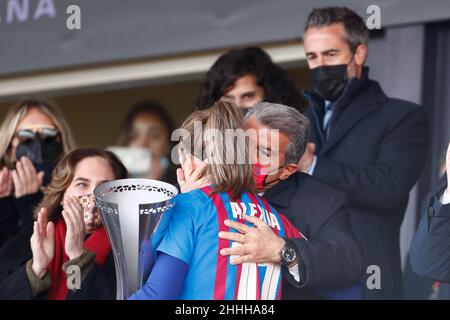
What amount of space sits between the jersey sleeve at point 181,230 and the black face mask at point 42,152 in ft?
3.59

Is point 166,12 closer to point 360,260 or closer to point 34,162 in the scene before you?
point 34,162

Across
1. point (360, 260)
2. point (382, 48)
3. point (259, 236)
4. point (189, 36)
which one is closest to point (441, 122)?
point (382, 48)

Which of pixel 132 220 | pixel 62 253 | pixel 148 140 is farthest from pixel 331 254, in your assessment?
pixel 148 140

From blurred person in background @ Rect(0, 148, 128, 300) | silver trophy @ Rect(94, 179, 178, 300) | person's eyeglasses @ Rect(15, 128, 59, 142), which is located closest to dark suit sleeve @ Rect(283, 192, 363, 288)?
silver trophy @ Rect(94, 179, 178, 300)

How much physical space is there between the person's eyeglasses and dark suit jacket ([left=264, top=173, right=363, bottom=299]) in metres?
1.12

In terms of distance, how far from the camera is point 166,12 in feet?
15.3

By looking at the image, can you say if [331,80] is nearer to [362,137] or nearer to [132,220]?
[362,137]

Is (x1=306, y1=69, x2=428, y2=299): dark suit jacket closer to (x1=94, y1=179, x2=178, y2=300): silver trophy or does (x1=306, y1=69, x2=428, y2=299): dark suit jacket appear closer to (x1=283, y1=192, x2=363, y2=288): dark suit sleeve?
(x1=283, y1=192, x2=363, y2=288): dark suit sleeve

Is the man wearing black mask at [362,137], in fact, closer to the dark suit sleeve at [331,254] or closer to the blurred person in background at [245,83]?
the blurred person in background at [245,83]

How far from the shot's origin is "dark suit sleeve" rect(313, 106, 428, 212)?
3268 mm

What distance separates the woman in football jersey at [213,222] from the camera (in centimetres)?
268

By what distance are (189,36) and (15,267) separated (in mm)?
1730

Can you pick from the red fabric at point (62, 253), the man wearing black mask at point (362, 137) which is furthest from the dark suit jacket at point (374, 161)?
the red fabric at point (62, 253)

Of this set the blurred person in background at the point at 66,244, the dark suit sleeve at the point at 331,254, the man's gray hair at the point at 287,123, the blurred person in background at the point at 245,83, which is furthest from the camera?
the blurred person in background at the point at 245,83
